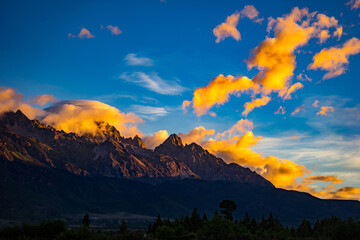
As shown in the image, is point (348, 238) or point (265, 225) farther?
point (265, 225)

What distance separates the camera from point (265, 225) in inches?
6462

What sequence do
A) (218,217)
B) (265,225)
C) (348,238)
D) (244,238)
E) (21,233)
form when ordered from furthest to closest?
(265,225), (218,217), (348,238), (244,238), (21,233)

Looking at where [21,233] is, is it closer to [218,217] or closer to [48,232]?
[48,232]

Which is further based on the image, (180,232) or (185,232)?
(185,232)

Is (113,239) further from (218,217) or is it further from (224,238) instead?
(218,217)

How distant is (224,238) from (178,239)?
13.6 m

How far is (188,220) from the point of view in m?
149

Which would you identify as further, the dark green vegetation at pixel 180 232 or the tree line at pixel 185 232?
the tree line at pixel 185 232

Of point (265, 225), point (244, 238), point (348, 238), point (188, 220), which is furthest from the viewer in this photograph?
point (265, 225)

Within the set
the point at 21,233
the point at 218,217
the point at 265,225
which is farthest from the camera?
the point at 265,225

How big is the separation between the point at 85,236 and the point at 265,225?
358 ft

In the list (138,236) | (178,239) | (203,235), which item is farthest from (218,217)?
(138,236)

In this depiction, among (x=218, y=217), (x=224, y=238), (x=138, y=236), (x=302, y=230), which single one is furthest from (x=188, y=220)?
(x=138, y=236)

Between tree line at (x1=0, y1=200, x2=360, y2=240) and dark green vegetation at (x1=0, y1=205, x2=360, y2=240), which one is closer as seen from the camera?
dark green vegetation at (x1=0, y1=205, x2=360, y2=240)
